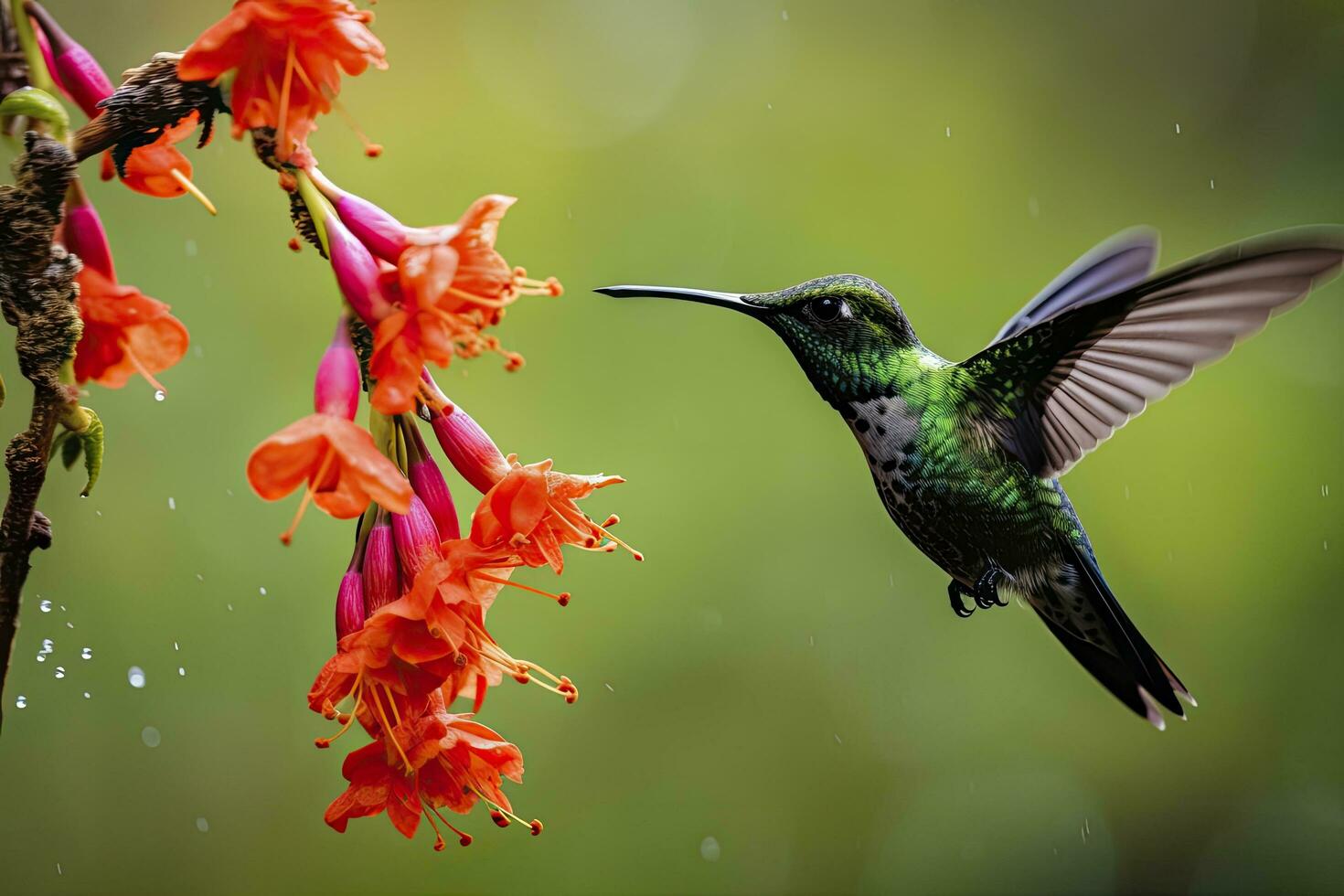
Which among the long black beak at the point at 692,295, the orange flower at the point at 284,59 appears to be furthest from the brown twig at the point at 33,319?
the long black beak at the point at 692,295

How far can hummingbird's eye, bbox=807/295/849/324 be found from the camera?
155 centimetres

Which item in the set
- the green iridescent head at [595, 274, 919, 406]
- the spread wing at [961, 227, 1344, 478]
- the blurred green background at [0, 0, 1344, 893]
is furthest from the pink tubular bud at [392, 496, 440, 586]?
the blurred green background at [0, 0, 1344, 893]

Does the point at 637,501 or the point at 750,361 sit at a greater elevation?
the point at 750,361

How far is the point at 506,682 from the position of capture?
9.68 ft

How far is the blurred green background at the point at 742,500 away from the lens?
284cm

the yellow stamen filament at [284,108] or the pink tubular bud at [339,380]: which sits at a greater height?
the yellow stamen filament at [284,108]

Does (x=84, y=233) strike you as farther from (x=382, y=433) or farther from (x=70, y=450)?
(x=382, y=433)

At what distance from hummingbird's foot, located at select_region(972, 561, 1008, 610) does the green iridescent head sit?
28 centimetres

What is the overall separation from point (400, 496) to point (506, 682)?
6.61 feet

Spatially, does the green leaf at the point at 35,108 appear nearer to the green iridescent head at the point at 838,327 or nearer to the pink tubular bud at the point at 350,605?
the pink tubular bud at the point at 350,605

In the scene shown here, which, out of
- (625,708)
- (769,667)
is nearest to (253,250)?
(625,708)

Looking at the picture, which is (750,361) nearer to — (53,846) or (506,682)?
(506,682)

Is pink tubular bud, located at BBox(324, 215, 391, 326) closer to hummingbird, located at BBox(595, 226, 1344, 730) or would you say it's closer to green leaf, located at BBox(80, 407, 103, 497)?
green leaf, located at BBox(80, 407, 103, 497)

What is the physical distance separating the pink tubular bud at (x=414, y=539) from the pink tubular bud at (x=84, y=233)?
39 centimetres
